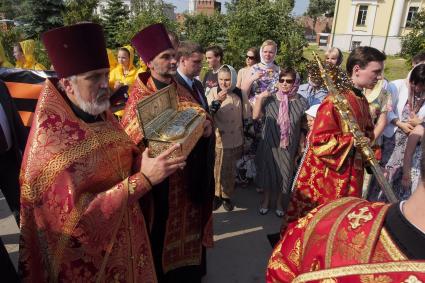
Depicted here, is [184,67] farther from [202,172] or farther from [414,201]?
[414,201]

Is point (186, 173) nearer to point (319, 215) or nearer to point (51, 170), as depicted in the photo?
point (51, 170)

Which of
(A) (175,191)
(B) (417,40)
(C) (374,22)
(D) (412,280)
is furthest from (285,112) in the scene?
(C) (374,22)

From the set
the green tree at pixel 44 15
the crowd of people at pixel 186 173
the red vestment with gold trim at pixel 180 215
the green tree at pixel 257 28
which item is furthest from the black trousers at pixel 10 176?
the green tree at pixel 44 15

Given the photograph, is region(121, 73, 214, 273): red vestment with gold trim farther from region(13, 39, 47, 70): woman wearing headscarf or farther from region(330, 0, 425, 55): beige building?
region(330, 0, 425, 55): beige building

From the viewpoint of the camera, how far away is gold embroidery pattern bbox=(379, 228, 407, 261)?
84 centimetres

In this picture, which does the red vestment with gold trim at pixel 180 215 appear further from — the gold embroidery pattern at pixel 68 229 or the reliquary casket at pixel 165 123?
the gold embroidery pattern at pixel 68 229

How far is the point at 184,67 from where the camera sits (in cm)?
341

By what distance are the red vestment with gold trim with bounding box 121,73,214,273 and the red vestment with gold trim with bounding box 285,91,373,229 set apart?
3.26ft

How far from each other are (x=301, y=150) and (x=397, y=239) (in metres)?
3.52

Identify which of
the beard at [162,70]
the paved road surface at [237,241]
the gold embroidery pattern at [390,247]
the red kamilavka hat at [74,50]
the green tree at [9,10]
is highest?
the green tree at [9,10]

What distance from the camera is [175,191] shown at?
8.82ft

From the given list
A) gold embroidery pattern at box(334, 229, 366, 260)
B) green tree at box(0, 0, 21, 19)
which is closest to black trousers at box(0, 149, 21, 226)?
gold embroidery pattern at box(334, 229, 366, 260)

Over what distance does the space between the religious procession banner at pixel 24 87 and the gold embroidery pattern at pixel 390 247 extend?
Answer: 3.08 m

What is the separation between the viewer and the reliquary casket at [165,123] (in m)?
1.77
